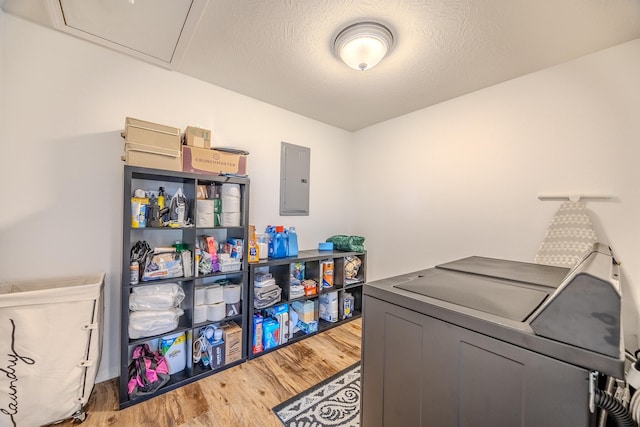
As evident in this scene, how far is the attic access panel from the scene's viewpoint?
4.61 ft

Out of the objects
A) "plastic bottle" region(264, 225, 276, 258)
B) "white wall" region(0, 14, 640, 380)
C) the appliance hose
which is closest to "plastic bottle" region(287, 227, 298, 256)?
"plastic bottle" region(264, 225, 276, 258)

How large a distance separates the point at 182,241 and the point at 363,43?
197 centimetres

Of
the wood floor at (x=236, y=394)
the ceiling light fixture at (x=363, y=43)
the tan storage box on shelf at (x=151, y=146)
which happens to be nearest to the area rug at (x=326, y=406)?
the wood floor at (x=236, y=394)

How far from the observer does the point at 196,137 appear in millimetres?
1888

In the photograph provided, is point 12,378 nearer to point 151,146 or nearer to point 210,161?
point 151,146

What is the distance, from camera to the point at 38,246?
1576 millimetres

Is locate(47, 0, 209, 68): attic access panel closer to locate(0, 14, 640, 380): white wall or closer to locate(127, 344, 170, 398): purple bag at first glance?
locate(0, 14, 640, 380): white wall

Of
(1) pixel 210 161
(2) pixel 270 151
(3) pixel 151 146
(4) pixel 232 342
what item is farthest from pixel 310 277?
(3) pixel 151 146

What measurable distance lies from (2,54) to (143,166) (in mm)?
1017

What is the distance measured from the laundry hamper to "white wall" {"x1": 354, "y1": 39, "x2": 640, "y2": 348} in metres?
2.64

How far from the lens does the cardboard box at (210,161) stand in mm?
1827

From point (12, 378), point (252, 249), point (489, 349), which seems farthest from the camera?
point (252, 249)

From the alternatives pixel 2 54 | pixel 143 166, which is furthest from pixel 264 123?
pixel 2 54

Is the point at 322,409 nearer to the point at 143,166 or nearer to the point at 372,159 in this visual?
the point at 143,166
